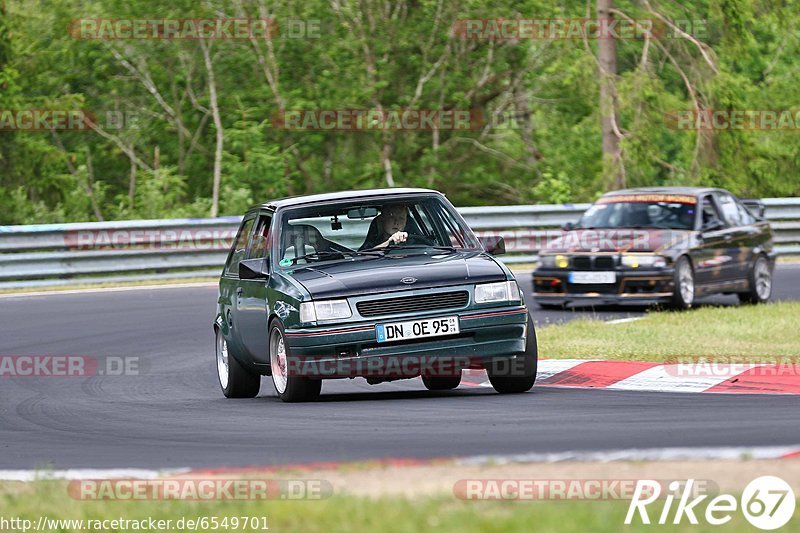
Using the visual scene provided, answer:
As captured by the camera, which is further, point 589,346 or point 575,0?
point 575,0

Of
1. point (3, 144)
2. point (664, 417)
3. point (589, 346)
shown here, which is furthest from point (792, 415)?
point (3, 144)

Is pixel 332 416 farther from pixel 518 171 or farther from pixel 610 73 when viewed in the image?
pixel 518 171

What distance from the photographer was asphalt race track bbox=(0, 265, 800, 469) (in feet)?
24.5

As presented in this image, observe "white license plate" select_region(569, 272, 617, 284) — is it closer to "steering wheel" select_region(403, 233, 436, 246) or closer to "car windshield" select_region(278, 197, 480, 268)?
"car windshield" select_region(278, 197, 480, 268)

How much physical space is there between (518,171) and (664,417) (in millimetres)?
27939

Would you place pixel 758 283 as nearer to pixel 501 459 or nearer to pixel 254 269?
pixel 254 269

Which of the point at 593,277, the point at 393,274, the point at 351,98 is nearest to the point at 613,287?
the point at 593,277

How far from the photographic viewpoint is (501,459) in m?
6.75

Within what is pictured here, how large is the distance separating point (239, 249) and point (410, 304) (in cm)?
285

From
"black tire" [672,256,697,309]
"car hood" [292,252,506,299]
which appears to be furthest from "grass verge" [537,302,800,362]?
"car hood" [292,252,506,299]

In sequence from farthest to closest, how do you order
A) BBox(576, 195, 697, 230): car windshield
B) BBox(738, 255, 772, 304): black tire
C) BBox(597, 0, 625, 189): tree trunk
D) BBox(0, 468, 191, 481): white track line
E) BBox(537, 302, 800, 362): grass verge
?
BBox(597, 0, 625, 189): tree trunk
BBox(738, 255, 772, 304): black tire
BBox(576, 195, 697, 230): car windshield
BBox(537, 302, 800, 362): grass verge
BBox(0, 468, 191, 481): white track line

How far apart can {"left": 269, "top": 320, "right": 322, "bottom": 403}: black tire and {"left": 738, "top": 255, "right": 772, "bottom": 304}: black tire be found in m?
9.46

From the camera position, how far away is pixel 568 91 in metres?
36.3

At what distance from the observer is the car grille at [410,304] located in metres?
9.80
